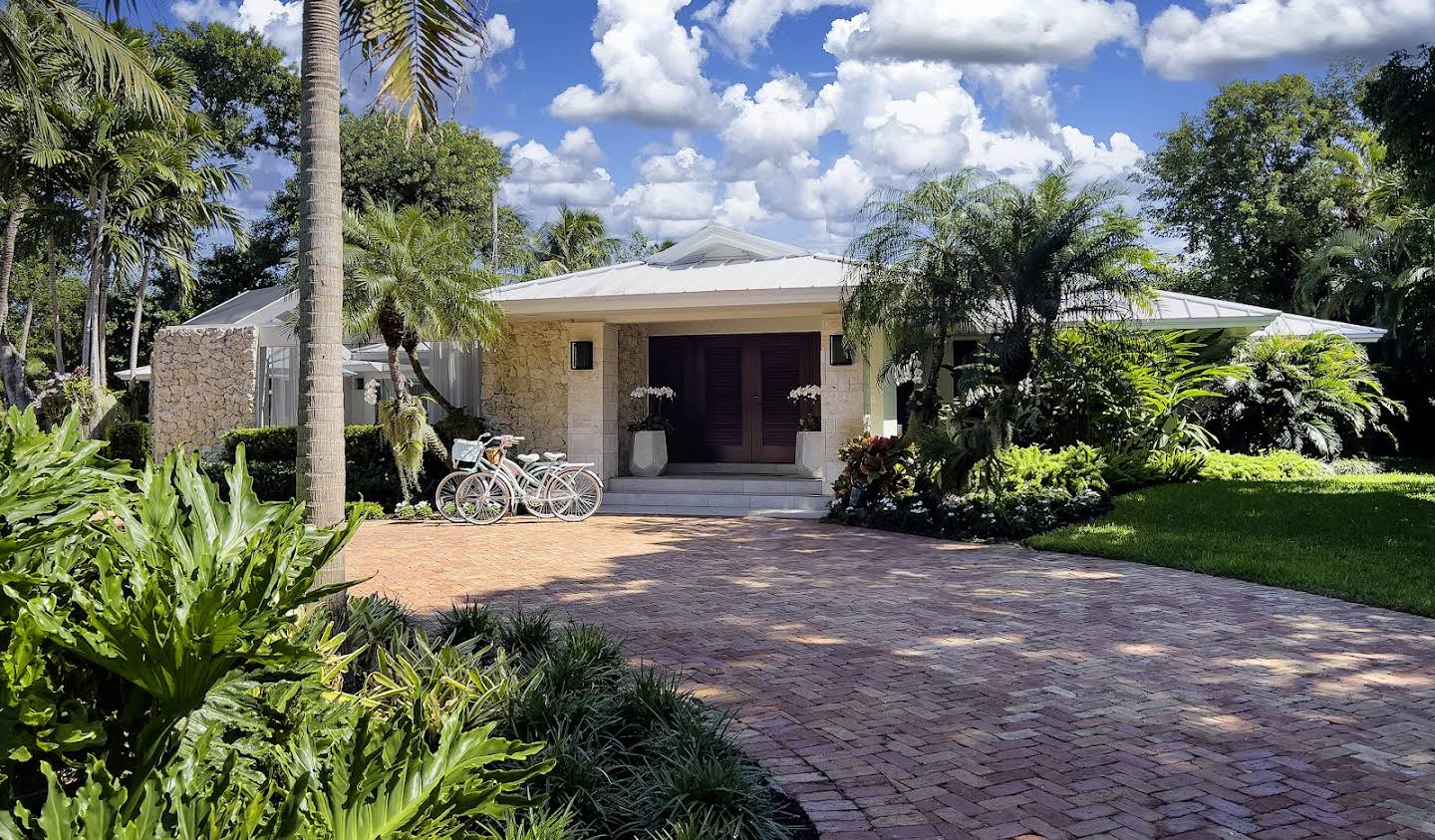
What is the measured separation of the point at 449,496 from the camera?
44.4ft

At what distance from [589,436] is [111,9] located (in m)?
7.85

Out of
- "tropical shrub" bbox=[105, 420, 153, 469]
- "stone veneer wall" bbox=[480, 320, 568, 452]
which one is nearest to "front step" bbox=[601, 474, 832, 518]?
"stone veneer wall" bbox=[480, 320, 568, 452]

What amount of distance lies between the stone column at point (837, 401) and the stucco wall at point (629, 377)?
3.41 m

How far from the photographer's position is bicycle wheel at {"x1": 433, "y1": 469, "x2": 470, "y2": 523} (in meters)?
12.8

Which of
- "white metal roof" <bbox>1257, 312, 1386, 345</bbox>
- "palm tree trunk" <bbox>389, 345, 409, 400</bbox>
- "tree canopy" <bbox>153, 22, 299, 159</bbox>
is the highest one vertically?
"tree canopy" <bbox>153, 22, 299, 159</bbox>

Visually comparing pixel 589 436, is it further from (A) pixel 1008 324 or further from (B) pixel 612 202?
(B) pixel 612 202

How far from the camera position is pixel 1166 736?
4.42 m

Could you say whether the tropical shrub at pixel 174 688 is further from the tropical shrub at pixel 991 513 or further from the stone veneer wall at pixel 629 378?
the stone veneer wall at pixel 629 378

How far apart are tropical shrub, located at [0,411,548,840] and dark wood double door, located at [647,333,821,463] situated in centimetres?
1352

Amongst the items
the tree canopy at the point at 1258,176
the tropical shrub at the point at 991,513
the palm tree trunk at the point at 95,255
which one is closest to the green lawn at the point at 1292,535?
the tropical shrub at the point at 991,513

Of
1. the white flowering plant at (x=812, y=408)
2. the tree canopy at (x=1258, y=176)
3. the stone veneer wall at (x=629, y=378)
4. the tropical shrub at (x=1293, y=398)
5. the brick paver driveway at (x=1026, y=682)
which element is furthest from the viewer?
the tree canopy at (x=1258, y=176)

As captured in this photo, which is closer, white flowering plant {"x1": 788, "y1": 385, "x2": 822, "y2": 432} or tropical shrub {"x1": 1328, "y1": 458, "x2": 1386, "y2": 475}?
tropical shrub {"x1": 1328, "y1": 458, "x2": 1386, "y2": 475}

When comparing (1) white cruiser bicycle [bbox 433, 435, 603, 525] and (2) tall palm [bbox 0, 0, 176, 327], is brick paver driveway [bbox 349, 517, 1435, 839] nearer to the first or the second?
(1) white cruiser bicycle [bbox 433, 435, 603, 525]

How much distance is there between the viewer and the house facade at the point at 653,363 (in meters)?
13.7
